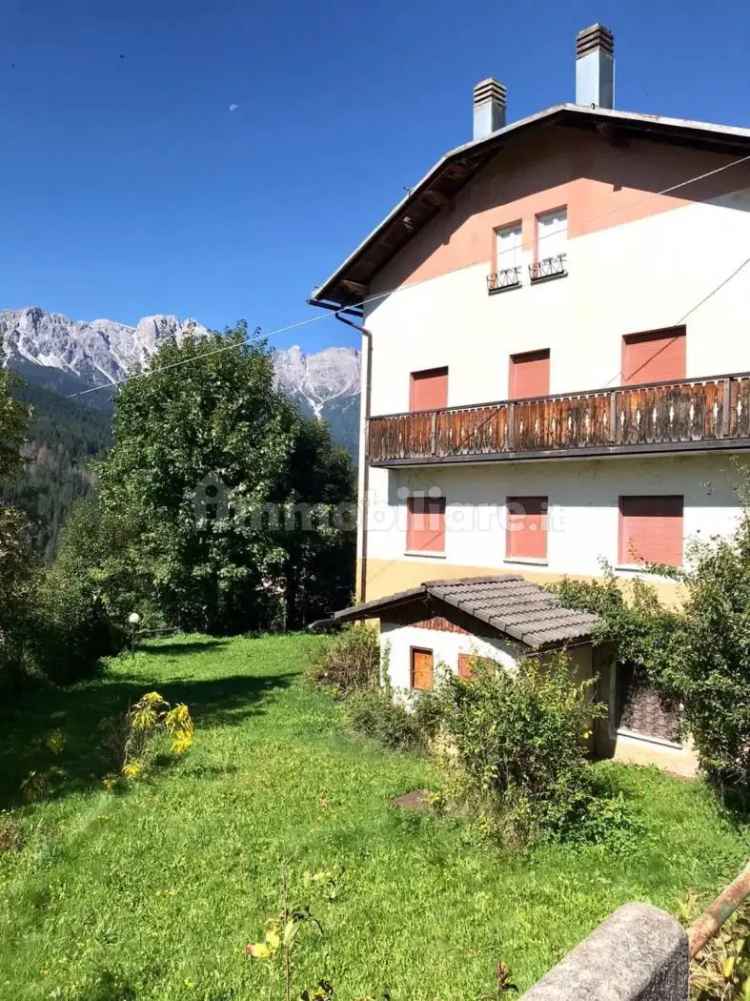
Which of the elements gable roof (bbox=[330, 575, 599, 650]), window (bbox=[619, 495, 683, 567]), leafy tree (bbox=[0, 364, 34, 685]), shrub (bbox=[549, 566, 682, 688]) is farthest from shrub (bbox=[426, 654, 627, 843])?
leafy tree (bbox=[0, 364, 34, 685])

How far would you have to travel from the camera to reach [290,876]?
742 centimetres

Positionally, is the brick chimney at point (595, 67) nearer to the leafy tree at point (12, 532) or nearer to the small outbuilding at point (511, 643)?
the small outbuilding at point (511, 643)

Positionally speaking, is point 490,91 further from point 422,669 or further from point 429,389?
point 422,669

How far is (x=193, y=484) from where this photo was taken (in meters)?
26.7

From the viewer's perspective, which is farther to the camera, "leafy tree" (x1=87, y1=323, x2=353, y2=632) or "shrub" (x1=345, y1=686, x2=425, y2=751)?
"leafy tree" (x1=87, y1=323, x2=353, y2=632)

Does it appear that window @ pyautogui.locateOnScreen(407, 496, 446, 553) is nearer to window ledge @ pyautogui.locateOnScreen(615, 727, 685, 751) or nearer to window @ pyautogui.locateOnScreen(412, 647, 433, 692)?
window @ pyautogui.locateOnScreen(412, 647, 433, 692)

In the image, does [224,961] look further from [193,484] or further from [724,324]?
[193,484]

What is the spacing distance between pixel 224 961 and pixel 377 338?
51.1 ft

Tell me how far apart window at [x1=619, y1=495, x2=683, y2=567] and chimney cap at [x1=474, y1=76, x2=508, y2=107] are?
10889 mm

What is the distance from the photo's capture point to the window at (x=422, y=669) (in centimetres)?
1390

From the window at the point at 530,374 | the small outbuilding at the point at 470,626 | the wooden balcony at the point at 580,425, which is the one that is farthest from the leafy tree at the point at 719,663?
the window at the point at 530,374

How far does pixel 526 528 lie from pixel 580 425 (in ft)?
9.14

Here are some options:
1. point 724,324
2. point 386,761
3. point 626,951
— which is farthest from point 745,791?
point 626,951

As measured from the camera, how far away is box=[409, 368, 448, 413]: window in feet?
56.8
